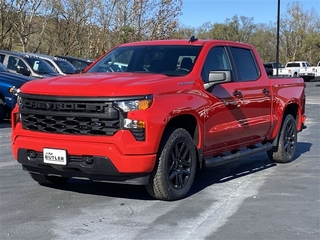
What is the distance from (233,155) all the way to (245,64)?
147 centimetres

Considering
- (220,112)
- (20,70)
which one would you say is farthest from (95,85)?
(20,70)

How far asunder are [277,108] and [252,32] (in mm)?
63726

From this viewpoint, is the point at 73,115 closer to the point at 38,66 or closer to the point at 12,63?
the point at 12,63

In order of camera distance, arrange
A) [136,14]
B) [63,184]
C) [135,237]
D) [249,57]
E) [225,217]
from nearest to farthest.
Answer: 1. [135,237]
2. [225,217]
3. [63,184]
4. [249,57]
5. [136,14]

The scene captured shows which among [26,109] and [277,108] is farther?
[277,108]

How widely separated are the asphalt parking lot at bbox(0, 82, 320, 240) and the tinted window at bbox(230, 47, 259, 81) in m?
1.42

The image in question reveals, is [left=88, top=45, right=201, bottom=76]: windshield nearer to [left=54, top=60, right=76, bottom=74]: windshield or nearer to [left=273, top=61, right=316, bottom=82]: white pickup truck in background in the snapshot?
[left=54, top=60, right=76, bottom=74]: windshield

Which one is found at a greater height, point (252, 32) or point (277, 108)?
point (252, 32)

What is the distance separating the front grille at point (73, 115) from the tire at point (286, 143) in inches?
159

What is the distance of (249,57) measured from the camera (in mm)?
8508

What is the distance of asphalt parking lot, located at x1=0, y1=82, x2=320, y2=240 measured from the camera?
17.4 ft

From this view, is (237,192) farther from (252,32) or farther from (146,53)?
(252,32)

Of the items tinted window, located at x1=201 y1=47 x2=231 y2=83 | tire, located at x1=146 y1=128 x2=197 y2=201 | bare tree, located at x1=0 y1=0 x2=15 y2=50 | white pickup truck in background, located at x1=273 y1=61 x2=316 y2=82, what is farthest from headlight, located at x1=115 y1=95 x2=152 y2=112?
white pickup truck in background, located at x1=273 y1=61 x2=316 y2=82

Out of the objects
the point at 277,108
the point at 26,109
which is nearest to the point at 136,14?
the point at 277,108
